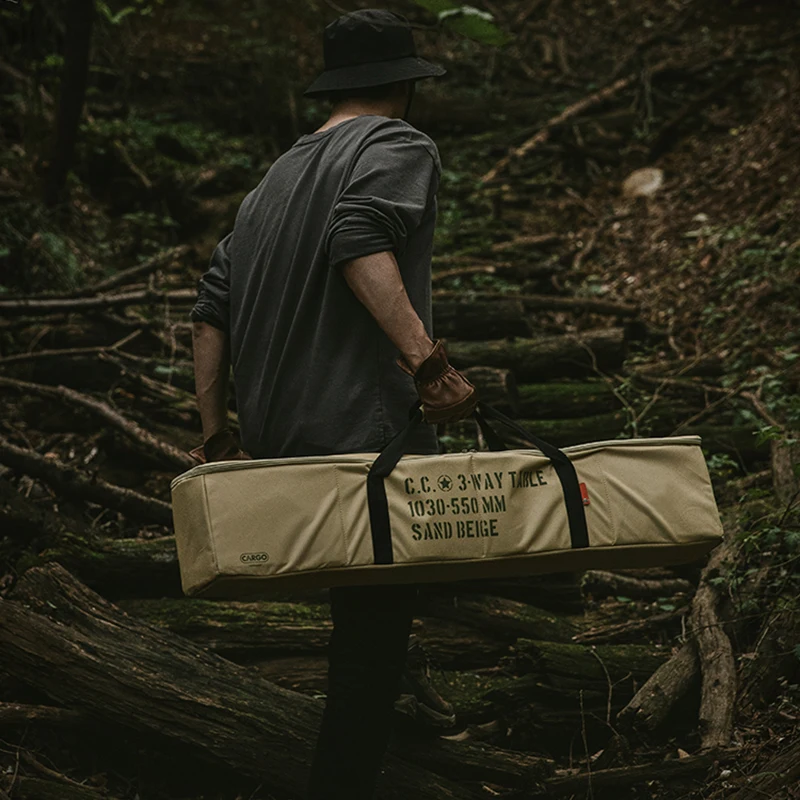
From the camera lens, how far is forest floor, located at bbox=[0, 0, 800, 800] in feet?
11.1

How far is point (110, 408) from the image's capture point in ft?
16.3

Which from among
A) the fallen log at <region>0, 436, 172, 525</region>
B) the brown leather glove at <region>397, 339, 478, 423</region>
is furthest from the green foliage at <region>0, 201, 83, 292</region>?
the brown leather glove at <region>397, 339, 478, 423</region>

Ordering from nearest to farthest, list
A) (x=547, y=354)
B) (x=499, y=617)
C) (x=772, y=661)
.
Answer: (x=772, y=661), (x=499, y=617), (x=547, y=354)

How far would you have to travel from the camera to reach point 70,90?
661 centimetres

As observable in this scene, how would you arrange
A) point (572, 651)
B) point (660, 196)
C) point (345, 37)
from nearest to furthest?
1. point (345, 37)
2. point (572, 651)
3. point (660, 196)

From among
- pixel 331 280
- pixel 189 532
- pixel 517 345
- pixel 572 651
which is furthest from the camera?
pixel 517 345

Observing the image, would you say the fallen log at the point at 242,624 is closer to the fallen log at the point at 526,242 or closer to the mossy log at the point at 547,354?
the mossy log at the point at 547,354

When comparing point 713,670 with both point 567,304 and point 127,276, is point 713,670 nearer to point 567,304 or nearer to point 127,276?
point 567,304

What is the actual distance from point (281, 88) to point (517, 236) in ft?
10.8

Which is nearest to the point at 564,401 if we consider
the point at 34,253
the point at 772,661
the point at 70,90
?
the point at 772,661

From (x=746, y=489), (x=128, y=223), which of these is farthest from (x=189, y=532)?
(x=128, y=223)

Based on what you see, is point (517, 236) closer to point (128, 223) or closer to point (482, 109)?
point (482, 109)

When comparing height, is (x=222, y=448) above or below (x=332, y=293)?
below

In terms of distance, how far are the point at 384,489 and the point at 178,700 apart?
52.2 inches
